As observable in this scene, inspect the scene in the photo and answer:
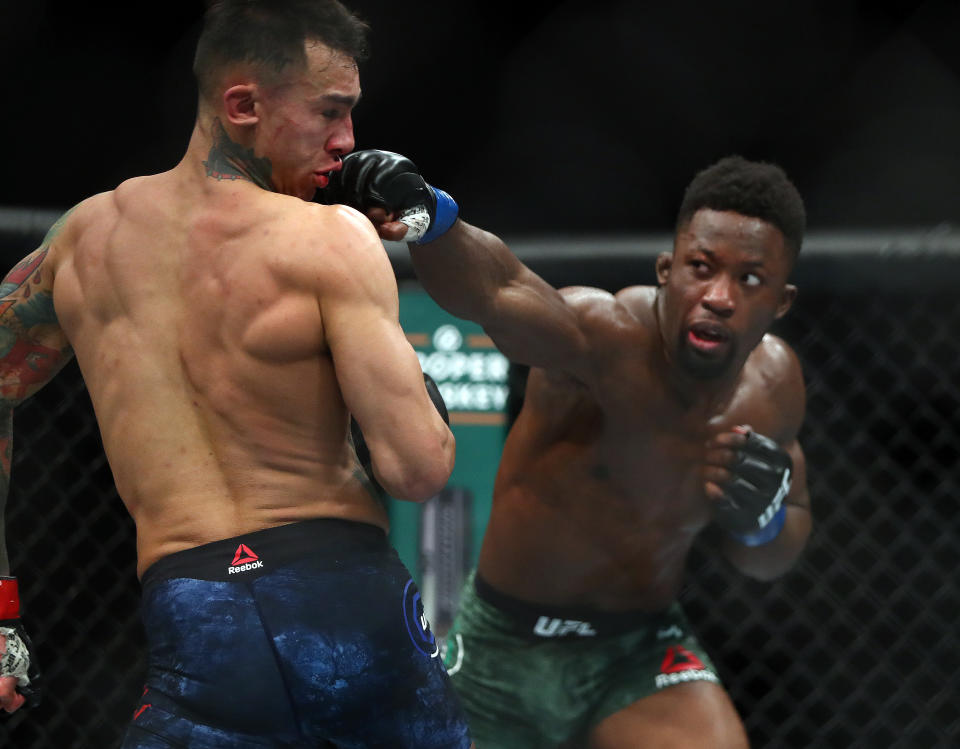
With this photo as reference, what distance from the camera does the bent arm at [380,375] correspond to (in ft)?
3.41

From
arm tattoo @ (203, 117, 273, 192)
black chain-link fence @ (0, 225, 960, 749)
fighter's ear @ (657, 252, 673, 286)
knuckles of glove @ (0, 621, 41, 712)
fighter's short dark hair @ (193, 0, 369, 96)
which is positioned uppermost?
fighter's short dark hair @ (193, 0, 369, 96)

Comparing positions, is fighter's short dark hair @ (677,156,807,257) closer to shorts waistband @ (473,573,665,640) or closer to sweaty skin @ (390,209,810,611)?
sweaty skin @ (390,209,810,611)

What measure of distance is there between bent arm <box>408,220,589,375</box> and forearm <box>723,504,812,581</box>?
0.56 meters

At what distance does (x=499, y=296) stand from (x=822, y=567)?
1261 millimetres

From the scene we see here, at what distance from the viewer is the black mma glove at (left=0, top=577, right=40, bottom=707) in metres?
1.24

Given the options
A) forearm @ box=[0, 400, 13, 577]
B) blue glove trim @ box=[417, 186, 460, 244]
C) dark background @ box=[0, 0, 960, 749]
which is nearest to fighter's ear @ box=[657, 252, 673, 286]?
dark background @ box=[0, 0, 960, 749]

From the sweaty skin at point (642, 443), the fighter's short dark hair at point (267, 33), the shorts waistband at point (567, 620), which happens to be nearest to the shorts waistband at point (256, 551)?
the fighter's short dark hair at point (267, 33)

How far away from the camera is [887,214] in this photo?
9.04ft

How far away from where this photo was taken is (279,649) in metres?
1.05

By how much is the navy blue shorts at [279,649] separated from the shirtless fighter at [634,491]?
2.52 ft

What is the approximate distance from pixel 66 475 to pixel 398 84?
4.20 ft

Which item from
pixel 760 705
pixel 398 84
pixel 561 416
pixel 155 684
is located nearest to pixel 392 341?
pixel 155 684

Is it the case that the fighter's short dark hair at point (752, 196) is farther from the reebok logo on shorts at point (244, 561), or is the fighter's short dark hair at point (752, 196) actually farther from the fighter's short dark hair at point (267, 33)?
the reebok logo on shorts at point (244, 561)

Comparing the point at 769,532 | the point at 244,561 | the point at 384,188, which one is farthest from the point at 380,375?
the point at 769,532
